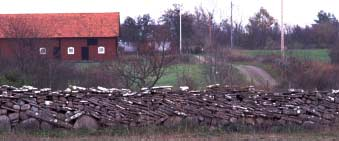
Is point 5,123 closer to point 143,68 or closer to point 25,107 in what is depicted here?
point 25,107

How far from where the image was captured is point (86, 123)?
15.6m

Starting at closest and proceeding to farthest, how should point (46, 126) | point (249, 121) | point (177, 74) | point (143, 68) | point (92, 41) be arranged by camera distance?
point (46, 126), point (249, 121), point (143, 68), point (177, 74), point (92, 41)

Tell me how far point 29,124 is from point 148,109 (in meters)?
2.79

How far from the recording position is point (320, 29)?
65125 millimetres

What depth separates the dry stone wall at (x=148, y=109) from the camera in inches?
614

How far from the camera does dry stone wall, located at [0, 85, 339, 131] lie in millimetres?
15594

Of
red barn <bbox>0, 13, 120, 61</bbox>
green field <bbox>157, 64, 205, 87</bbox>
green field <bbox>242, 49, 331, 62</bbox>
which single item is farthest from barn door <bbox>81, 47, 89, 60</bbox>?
green field <bbox>157, 64, 205, 87</bbox>

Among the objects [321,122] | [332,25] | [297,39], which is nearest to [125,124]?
[321,122]

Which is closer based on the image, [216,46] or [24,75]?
[24,75]

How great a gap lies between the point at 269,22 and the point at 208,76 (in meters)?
38.8

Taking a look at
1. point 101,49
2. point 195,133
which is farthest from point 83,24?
point 195,133

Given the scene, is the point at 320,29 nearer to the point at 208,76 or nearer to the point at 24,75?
the point at 208,76

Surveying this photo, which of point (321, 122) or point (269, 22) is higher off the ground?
point (269, 22)

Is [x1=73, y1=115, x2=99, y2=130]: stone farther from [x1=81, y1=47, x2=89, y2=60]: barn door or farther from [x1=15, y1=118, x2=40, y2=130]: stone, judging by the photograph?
[x1=81, y1=47, x2=89, y2=60]: barn door
